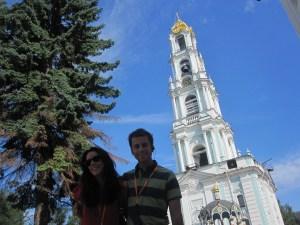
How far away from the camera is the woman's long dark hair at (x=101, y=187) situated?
3.27 m

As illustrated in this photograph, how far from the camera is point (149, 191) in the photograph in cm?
315

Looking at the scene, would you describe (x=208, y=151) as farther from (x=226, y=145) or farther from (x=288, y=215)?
(x=288, y=215)

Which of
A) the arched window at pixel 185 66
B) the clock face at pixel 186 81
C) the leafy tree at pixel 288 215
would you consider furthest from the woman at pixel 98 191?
the leafy tree at pixel 288 215

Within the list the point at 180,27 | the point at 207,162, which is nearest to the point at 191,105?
the point at 207,162

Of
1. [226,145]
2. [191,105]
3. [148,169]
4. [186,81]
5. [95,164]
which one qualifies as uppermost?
[186,81]

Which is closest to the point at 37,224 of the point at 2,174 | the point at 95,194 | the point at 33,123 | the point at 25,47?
the point at 2,174

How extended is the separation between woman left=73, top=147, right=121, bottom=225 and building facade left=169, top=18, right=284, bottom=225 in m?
26.8

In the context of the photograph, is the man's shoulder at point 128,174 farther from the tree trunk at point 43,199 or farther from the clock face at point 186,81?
the clock face at point 186,81

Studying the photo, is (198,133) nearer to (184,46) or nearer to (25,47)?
(184,46)

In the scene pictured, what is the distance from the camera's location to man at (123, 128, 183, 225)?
3098 millimetres

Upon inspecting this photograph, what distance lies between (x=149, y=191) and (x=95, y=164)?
2.03 feet

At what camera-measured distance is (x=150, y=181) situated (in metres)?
3.19

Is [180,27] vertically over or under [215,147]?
over

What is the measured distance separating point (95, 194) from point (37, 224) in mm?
6809
